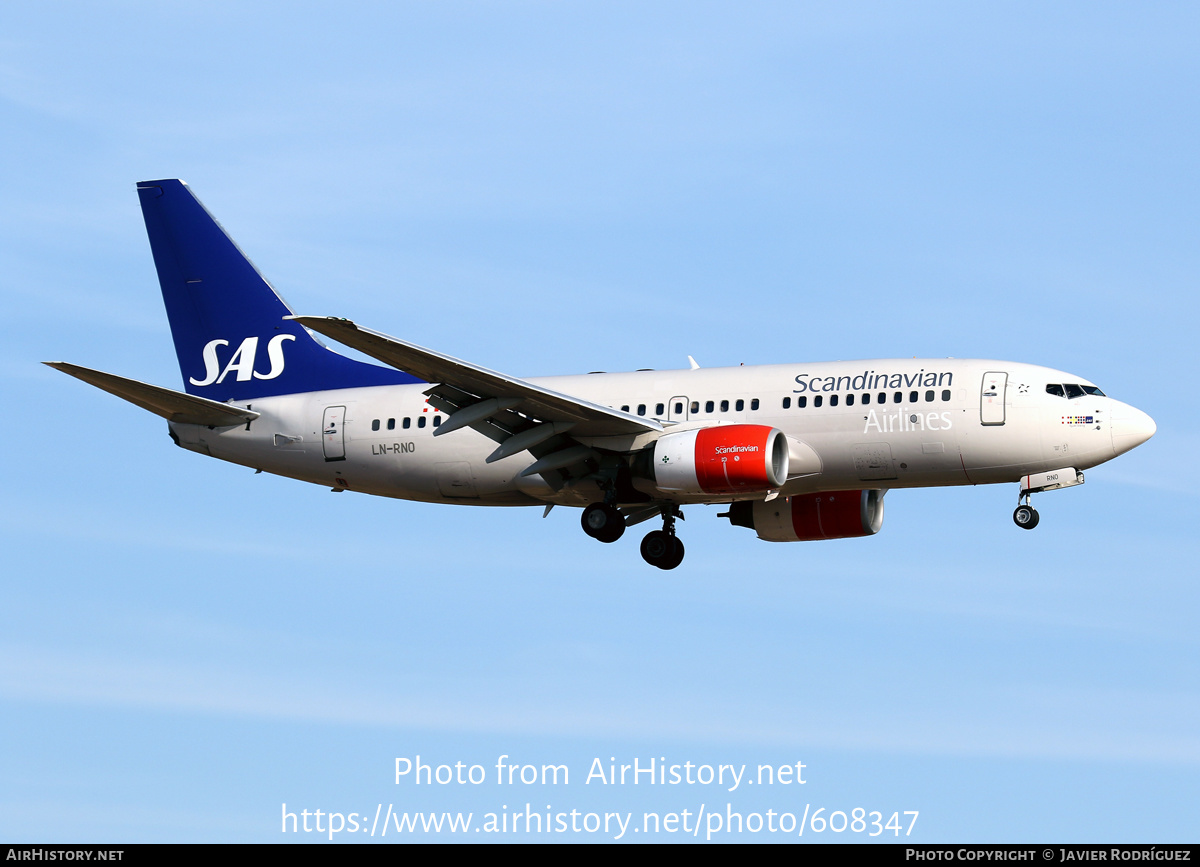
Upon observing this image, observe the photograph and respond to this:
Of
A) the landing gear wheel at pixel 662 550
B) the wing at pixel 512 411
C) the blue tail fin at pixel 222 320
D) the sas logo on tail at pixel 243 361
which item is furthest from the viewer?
the sas logo on tail at pixel 243 361

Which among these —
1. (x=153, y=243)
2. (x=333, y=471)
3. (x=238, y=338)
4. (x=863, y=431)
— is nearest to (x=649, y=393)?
(x=863, y=431)

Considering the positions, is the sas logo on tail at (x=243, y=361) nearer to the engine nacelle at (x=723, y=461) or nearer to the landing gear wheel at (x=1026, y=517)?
the engine nacelle at (x=723, y=461)

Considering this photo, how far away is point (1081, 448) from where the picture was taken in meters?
34.8

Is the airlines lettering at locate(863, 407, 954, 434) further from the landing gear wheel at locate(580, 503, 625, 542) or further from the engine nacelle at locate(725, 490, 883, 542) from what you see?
the landing gear wheel at locate(580, 503, 625, 542)

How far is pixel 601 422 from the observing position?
36.2 metres

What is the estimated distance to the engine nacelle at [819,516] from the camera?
1575 inches

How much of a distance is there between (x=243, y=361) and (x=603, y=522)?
11503mm

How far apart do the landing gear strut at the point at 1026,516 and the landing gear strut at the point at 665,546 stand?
860 centimetres

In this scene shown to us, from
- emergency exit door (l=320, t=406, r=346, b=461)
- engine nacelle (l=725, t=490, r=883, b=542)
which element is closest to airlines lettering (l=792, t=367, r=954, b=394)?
engine nacelle (l=725, t=490, r=883, b=542)

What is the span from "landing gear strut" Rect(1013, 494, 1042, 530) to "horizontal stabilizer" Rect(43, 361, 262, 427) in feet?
63.0

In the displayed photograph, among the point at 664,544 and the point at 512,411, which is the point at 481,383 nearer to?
the point at 512,411

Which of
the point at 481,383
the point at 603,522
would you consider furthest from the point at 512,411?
the point at 603,522

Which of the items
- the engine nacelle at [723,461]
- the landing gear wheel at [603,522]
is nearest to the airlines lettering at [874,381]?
the engine nacelle at [723,461]

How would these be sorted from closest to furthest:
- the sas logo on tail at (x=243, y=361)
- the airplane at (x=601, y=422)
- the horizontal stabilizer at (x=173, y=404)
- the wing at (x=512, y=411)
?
the wing at (x=512, y=411) < the airplane at (x=601, y=422) < the horizontal stabilizer at (x=173, y=404) < the sas logo on tail at (x=243, y=361)
